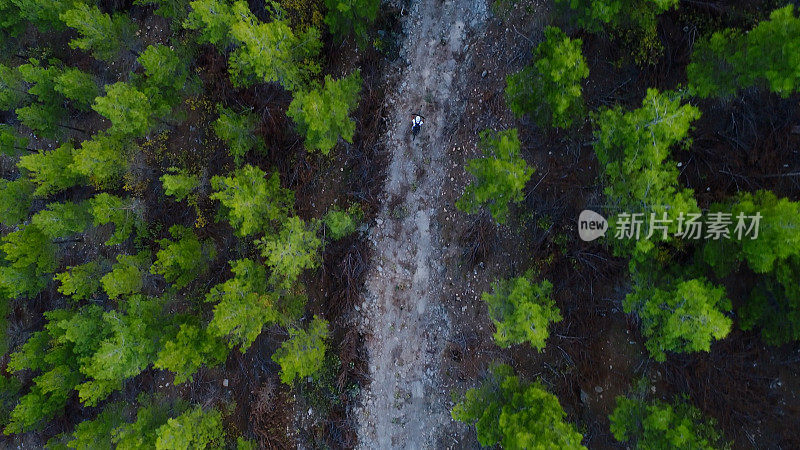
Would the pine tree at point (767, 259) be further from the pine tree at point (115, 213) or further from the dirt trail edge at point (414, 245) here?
the pine tree at point (115, 213)

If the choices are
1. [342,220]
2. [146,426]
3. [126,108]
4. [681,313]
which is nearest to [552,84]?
[681,313]

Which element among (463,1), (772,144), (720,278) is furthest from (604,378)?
(463,1)

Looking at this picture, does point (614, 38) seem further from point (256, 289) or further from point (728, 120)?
point (256, 289)

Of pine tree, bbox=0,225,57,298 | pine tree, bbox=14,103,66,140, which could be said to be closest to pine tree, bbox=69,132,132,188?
pine tree, bbox=14,103,66,140

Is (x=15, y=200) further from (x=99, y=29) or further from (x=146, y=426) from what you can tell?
(x=146, y=426)

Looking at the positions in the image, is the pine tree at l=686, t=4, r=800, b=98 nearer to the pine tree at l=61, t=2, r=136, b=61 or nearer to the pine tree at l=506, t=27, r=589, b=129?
the pine tree at l=506, t=27, r=589, b=129

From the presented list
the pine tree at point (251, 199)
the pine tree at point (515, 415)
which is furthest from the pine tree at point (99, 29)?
the pine tree at point (515, 415)

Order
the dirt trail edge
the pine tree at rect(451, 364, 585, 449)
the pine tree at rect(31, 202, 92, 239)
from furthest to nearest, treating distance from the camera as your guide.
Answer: the pine tree at rect(31, 202, 92, 239)
the dirt trail edge
the pine tree at rect(451, 364, 585, 449)
